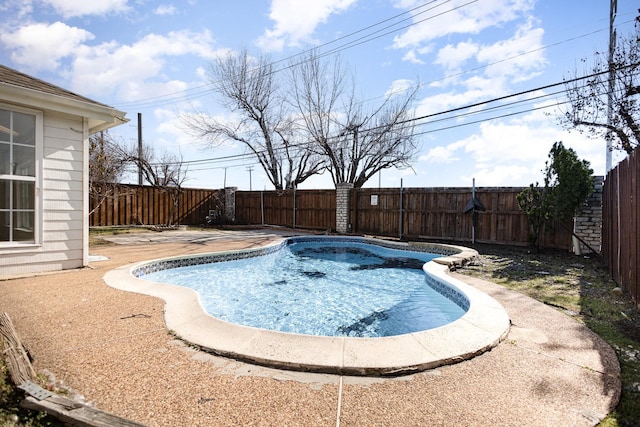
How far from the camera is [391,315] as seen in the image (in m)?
4.70

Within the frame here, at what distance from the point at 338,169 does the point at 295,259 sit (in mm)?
9886

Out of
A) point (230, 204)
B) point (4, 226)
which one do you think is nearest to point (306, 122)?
point (230, 204)

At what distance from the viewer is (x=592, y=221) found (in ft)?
26.0

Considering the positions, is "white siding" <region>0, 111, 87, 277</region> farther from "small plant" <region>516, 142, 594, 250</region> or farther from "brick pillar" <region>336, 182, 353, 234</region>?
"small plant" <region>516, 142, 594, 250</region>

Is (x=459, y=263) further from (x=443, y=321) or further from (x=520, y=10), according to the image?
(x=520, y=10)

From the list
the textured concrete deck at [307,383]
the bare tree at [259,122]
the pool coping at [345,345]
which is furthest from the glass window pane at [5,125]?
the bare tree at [259,122]

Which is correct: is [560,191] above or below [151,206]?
above

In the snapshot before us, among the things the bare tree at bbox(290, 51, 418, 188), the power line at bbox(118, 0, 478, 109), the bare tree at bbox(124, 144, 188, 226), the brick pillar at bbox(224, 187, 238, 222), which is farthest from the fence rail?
the power line at bbox(118, 0, 478, 109)

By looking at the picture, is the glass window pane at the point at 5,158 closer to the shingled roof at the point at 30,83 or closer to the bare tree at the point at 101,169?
the shingled roof at the point at 30,83

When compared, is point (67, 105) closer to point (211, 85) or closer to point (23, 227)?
point (23, 227)

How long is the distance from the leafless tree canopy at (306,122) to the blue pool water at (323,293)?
30.7ft

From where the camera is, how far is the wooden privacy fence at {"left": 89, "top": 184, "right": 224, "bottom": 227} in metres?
13.9

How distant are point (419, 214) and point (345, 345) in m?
9.31

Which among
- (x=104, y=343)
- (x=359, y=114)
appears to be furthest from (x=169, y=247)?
(x=359, y=114)
